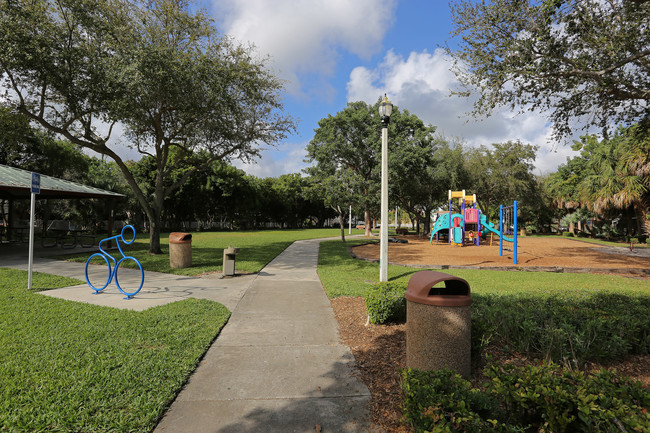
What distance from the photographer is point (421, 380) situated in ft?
8.60

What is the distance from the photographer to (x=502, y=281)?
10.0 metres

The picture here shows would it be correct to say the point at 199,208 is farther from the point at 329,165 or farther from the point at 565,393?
the point at 565,393

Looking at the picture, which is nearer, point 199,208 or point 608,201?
point 608,201

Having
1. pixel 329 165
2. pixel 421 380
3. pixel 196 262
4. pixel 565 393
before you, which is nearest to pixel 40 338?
pixel 421 380

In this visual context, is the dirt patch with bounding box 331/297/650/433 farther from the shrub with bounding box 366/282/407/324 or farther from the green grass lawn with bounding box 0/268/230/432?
the green grass lawn with bounding box 0/268/230/432

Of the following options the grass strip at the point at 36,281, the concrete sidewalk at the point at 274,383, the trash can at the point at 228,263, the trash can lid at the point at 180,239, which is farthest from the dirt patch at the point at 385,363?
the trash can lid at the point at 180,239

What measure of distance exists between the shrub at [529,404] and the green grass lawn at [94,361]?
228 centimetres

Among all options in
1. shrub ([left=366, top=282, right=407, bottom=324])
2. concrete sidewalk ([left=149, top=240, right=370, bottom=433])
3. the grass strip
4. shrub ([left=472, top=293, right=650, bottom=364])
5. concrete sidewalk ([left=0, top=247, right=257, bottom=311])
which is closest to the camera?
concrete sidewalk ([left=149, top=240, right=370, bottom=433])

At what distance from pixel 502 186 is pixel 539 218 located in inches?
953

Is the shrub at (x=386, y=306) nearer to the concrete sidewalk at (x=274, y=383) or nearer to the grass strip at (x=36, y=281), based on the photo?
the concrete sidewalk at (x=274, y=383)

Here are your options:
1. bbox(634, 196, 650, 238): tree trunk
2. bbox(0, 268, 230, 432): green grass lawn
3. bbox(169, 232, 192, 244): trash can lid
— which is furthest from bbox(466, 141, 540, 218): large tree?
bbox(0, 268, 230, 432): green grass lawn

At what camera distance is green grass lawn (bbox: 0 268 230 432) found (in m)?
2.92

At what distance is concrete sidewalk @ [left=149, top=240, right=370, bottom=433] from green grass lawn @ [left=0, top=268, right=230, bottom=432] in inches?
9.5

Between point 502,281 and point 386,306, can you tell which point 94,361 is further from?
point 502,281
